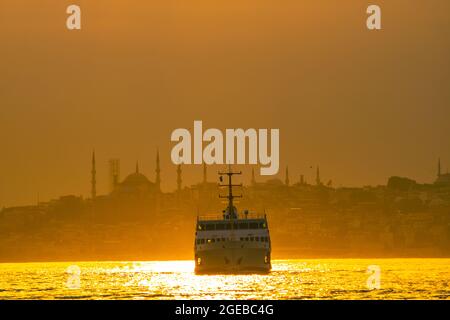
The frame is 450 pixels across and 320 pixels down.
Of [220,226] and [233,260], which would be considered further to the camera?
[220,226]

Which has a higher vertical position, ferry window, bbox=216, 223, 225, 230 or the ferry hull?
ferry window, bbox=216, 223, 225, 230

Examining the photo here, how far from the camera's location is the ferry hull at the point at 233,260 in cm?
13750

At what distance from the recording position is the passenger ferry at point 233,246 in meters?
138

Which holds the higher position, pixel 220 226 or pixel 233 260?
pixel 220 226

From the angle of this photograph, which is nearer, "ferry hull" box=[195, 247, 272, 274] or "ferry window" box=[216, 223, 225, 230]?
"ferry hull" box=[195, 247, 272, 274]

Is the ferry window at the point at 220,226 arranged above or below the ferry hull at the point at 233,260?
above

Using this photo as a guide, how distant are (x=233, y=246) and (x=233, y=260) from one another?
1855 mm

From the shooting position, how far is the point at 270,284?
113 metres

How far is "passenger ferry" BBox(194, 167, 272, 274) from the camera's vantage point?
138 m

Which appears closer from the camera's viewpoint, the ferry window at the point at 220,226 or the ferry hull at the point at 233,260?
the ferry hull at the point at 233,260

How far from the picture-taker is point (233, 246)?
137875mm
